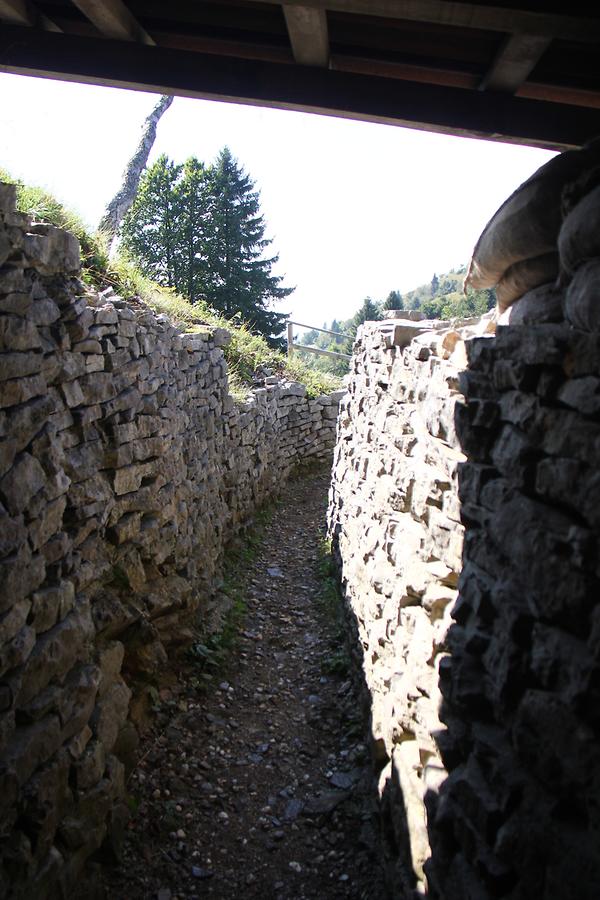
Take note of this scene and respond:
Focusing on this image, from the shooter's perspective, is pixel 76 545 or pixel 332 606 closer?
pixel 76 545

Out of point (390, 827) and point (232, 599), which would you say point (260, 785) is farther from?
point (232, 599)

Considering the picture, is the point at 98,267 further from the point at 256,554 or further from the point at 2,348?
the point at 256,554

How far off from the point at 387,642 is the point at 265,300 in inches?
930

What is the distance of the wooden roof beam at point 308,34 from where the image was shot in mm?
2609

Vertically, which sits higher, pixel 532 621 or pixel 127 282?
pixel 127 282

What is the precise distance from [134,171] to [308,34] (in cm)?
1359

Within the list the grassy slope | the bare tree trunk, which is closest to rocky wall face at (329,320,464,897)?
the grassy slope

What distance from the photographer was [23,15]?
121 inches

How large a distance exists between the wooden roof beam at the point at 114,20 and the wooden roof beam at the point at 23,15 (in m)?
0.29

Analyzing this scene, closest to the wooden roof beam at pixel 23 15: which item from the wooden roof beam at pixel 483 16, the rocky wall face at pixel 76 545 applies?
the rocky wall face at pixel 76 545

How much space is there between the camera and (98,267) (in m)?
6.29

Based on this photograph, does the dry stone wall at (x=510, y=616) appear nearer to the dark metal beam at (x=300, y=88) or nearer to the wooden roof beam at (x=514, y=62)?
the wooden roof beam at (x=514, y=62)

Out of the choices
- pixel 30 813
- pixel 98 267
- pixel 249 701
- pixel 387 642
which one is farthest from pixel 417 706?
pixel 98 267

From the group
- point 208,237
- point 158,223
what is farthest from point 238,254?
point 158,223
